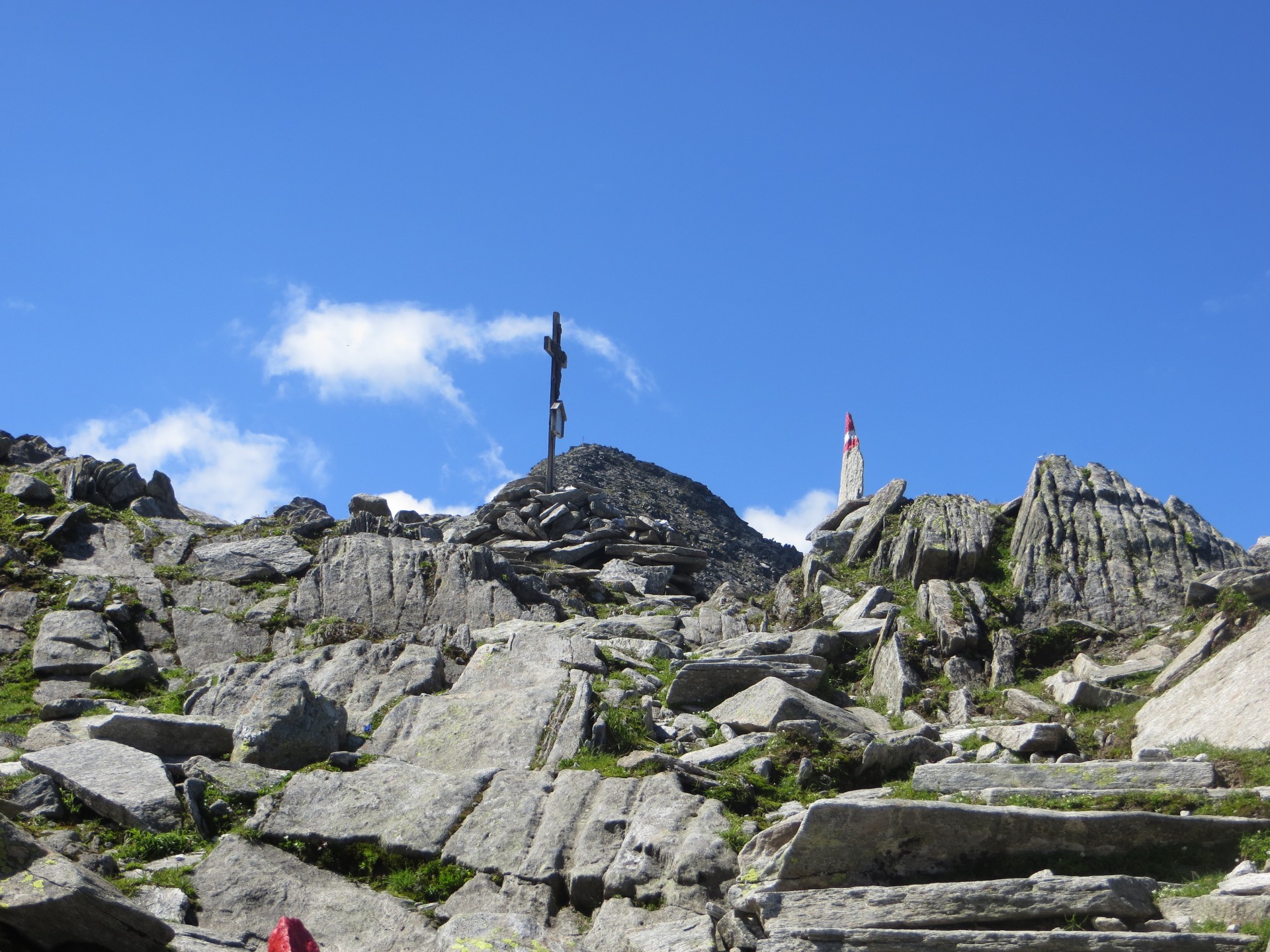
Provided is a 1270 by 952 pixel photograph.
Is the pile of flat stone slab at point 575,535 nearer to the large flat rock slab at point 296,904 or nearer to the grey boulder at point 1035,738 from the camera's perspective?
the grey boulder at point 1035,738

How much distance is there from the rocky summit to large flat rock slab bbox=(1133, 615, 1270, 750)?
0.05m

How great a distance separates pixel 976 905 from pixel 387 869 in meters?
5.18

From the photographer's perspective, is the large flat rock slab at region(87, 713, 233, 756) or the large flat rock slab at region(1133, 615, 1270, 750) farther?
the large flat rock slab at region(87, 713, 233, 756)

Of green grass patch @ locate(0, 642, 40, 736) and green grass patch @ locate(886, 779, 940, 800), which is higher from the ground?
green grass patch @ locate(0, 642, 40, 736)

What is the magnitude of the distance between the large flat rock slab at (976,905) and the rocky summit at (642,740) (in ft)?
0.06

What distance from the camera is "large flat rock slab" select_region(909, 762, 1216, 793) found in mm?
9305

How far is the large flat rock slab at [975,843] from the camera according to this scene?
814 centimetres

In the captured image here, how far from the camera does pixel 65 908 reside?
6.93 meters

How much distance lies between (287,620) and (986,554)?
455 inches

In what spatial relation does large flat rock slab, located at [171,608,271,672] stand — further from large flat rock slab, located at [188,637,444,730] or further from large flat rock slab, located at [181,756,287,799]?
large flat rock slab, located at [181,756,287,799]

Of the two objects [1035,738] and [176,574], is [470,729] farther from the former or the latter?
[176,574]

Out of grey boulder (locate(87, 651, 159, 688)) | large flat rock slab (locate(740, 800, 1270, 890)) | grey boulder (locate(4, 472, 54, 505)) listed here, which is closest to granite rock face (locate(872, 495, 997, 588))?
large flat rock slab (locate(740, 800, 1270, 890))

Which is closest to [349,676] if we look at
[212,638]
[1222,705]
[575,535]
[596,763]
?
[212,638]

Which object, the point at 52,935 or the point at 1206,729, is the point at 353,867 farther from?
the point at 1206,729
